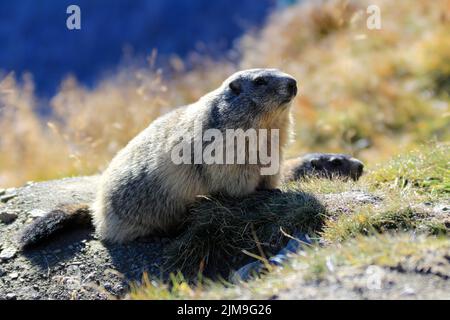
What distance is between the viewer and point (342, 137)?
42.4ft

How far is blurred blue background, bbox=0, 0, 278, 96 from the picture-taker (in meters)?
21.9

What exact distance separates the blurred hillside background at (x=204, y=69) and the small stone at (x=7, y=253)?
2.16 metres

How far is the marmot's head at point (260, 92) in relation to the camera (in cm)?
648

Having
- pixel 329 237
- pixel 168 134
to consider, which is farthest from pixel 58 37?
pixel 329 237

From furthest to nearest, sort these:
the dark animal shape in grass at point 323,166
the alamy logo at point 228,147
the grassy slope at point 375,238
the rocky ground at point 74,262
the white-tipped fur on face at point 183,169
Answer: the dark animal shape in grass at point 323,166, the white-tipped fur on face at point 183,169, the alamy logo at point 228,147, the rocky ground at point 74,262, the grassy slope at point 375,238

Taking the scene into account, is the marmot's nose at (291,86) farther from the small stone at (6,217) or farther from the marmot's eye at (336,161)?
the small stone at (6,217)

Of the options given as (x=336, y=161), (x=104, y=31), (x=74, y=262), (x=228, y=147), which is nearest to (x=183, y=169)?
(x=228, y=147)

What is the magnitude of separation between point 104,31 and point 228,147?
58.4ft

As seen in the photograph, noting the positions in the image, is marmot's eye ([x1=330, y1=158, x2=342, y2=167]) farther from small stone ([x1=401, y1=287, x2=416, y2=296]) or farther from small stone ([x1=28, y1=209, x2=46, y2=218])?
small stone ([x1=401, y1=287, x2=416, y2=296])

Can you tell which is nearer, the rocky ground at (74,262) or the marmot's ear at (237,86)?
the rocky ground at (74,262)

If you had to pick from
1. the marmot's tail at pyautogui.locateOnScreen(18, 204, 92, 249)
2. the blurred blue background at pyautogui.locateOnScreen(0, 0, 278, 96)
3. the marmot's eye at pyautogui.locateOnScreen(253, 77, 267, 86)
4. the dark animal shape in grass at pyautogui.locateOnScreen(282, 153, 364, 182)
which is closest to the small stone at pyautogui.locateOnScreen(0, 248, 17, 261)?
the marmot's tail at pyautogui.locateOnScreen(18, 204, 92, 249)


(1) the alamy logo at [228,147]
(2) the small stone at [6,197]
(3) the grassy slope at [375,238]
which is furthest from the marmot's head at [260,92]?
(2) the small stone at [6,197]

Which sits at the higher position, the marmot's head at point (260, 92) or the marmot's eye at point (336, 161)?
the marmot's head at point (260, 92)
